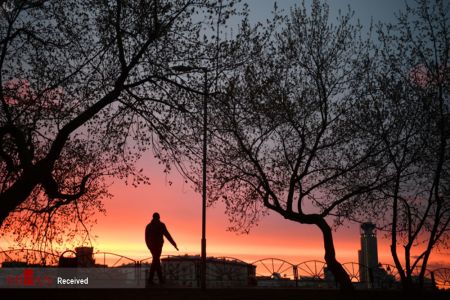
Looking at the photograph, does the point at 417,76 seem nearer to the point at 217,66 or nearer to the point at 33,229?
the point at 217,66

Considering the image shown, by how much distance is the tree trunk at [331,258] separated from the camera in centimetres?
2111

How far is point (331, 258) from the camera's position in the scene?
21.5 m

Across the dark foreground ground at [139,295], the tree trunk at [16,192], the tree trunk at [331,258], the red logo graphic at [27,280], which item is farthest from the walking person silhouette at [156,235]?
the tree trunk at [331,258]

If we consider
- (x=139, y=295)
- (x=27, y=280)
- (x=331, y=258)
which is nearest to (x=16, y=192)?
(x=139, y=295)

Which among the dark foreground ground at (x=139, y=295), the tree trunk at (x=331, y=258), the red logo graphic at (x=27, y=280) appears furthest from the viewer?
the tree trunk at (x=331, y=258)

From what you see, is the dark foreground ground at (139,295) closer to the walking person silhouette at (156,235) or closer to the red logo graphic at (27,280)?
the walking person silhouette at (156,235)

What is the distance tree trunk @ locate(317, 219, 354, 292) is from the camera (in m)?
21.1

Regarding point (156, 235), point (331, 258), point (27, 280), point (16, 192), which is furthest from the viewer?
point (331, 258)

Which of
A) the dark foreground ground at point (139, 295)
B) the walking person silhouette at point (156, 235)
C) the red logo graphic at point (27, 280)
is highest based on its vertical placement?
the walking person silhouette at point (156, 235)

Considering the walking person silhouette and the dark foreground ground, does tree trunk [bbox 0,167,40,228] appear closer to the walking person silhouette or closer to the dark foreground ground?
the dark foreground ground

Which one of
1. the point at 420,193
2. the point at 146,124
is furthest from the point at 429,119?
the point at 146,124

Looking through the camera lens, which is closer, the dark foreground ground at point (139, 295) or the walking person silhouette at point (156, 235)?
the dark foreground ground at point (139, 295)

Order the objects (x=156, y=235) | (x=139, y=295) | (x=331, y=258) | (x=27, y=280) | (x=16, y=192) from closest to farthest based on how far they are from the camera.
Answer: (x=16, y=192)
(x=139, y=295)
(x=156, y=235)
(x=27, y=280)
(x=331, y=258)

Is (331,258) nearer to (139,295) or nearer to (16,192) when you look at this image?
(139,295)
